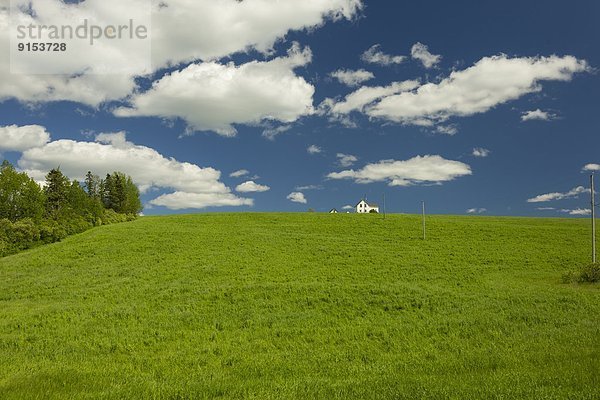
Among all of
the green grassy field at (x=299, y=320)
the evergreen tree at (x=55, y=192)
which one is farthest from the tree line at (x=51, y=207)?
the green grassy field at (x=299, y=320)

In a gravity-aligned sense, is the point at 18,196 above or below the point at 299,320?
above

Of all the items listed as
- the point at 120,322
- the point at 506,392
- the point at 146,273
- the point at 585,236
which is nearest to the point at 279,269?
the point at 146,273

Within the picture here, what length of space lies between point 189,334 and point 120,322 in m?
5.09

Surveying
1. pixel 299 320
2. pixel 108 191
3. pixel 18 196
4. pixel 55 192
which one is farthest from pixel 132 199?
pixel 299 320

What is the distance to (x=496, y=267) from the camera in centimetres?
3728

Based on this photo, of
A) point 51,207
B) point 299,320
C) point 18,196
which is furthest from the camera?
point 51,207

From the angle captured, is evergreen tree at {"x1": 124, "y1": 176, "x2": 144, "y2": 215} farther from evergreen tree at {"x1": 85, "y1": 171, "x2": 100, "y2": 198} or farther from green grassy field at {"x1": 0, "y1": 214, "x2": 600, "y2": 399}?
green grassy field at {"x1": 0, "y1": 214, "x2": 600, "y2": 399}

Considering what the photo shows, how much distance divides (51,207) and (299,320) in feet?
280

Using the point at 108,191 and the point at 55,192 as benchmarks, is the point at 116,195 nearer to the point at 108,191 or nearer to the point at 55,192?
the point at 108,191

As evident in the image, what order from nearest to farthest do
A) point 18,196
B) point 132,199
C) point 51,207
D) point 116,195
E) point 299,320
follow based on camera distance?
point 299,320
point 18,196
point 51,207
point 116,195
point 132,199

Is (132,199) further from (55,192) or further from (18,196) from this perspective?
(18,196)

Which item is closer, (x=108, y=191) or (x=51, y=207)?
(x=51, y=207)

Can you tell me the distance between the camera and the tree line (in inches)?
2234

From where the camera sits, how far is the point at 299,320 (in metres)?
21.2
